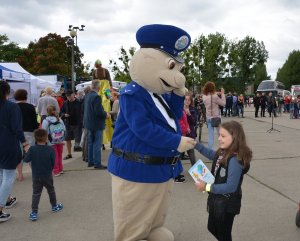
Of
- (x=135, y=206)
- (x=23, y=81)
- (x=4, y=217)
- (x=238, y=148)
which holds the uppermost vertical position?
(x=23, y=81)

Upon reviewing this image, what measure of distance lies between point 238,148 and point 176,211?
79.2 inches

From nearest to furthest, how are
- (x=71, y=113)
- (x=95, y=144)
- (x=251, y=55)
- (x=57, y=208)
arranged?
1. (x=57, y=208)
2. (x=95, y=144)
3. (x=71, y=113)
4. (x=251, y=55)

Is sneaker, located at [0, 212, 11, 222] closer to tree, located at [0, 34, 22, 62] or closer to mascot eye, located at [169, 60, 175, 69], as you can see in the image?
mascot eye, located at [169, 60, 175, 69]

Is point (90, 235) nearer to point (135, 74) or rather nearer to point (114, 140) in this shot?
point (114, 140)

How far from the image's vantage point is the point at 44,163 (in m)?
4.56

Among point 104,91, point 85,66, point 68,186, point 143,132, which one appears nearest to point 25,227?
point 68,186

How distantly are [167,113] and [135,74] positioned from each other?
0.42 metres

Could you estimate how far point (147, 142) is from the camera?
2811 millimetres

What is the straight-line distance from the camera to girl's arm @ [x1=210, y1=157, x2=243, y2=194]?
2.88 metres

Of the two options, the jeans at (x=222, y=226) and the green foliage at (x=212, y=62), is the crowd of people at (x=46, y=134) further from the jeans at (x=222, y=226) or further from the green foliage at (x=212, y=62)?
the green foliage at (x=212, y=62)

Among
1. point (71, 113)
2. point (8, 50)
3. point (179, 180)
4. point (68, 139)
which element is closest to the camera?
point (179, 180)

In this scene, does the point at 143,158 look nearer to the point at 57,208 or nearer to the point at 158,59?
the point at 158,59

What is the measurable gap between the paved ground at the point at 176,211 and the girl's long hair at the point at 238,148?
128cm

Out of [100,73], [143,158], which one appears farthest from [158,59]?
[100,73]
